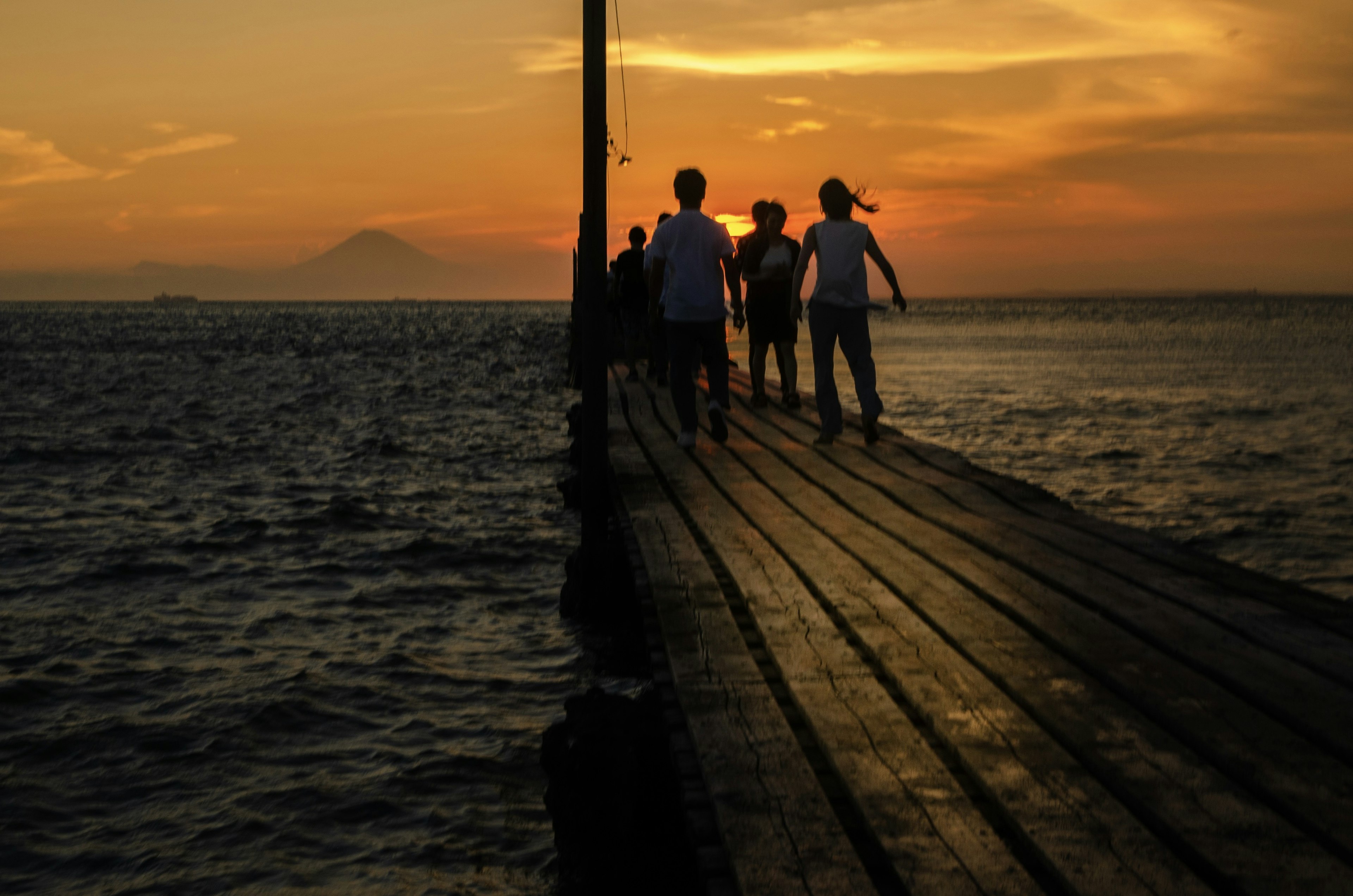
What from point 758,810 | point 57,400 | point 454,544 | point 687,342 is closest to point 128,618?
point 454,544

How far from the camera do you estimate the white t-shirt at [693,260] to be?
8250 mm

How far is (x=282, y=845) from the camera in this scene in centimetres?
468

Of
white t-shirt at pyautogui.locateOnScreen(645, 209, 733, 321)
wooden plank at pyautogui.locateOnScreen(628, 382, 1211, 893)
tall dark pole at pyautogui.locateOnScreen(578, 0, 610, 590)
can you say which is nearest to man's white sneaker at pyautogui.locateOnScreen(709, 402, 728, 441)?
white t-shirt at pyautogui.locateOnScreen(645, 209, 733, 321)

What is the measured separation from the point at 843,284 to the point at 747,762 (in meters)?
5.77

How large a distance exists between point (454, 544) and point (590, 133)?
15.1 feet

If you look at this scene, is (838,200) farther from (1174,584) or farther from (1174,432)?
(1174,432)

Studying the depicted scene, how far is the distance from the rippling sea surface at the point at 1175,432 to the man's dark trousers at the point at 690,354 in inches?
179

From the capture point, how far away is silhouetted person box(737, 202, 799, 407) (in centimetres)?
1019

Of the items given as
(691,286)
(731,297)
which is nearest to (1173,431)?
(731,297)

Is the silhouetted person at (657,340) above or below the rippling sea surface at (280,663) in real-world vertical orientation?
above

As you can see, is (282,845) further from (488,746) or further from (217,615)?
(217,615)

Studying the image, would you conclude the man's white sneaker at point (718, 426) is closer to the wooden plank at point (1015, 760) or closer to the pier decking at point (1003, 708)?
the pier decking at point (1003, 708)

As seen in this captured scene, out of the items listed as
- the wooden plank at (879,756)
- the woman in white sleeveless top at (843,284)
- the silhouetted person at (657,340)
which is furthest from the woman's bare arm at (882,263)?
the wooden plank at (879,756)

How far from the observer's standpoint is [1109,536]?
5418 mm
